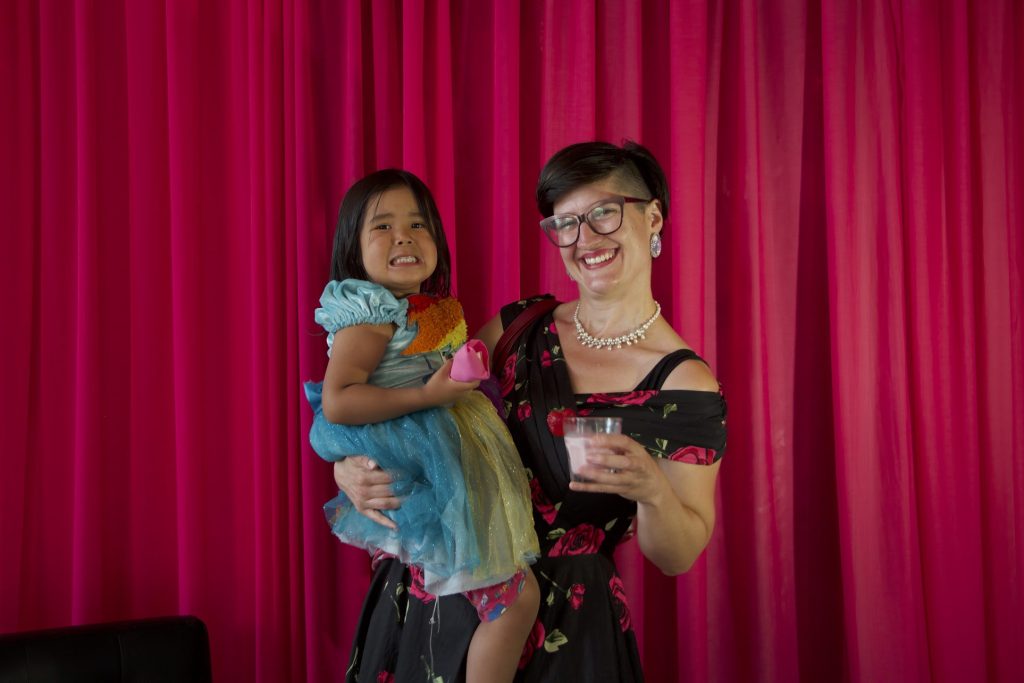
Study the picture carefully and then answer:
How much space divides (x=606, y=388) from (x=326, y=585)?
1.15 m

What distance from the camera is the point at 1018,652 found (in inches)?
97.9

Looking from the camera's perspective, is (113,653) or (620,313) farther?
(113,653)

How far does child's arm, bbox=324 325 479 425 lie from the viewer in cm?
152

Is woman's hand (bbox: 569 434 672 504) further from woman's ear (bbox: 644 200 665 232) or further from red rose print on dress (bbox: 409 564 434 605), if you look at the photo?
woman's ear (bbox: 644 200 665 232)

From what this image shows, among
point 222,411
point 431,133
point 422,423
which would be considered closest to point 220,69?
point 431,133

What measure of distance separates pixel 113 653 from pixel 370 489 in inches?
39.1

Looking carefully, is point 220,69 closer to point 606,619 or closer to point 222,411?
point 222,411

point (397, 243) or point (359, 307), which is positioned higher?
point (397, 243)

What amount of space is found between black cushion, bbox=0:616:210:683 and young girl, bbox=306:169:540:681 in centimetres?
66

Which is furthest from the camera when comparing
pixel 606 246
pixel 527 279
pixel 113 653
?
pixel 527 279

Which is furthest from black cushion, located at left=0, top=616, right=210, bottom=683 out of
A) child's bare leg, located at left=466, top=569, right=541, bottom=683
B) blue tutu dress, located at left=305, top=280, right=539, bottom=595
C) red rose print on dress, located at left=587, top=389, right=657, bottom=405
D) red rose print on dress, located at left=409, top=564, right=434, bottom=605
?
red rose print on dress, located at left=587, top=389, right=657, bottom=405

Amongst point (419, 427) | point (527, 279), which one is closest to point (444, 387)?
point (419, 427)

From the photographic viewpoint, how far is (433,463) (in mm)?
1574

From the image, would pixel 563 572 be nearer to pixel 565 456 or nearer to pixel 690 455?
pixel 565 456
